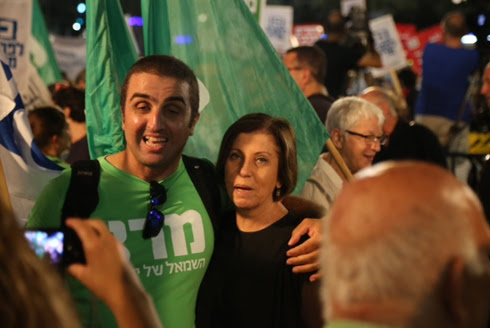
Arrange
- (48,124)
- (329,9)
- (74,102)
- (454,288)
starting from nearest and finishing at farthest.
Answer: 1. (454,288)
2. (48,124)
3. (74,102)
4. (329,9)

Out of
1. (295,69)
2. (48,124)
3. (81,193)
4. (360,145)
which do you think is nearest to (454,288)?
(81,193)

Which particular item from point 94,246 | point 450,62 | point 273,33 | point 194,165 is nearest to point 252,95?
point 194,165

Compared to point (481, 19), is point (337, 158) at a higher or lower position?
lower

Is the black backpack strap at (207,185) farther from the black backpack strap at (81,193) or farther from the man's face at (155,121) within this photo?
the black backpack strap at (81,193)

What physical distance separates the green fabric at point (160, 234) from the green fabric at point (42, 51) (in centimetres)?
634

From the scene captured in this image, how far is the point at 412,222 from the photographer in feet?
5.98

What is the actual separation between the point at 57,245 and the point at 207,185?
1.84 meters

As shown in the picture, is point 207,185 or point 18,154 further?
point 18,154

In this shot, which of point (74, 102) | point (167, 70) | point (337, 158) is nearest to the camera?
point (167, 70)

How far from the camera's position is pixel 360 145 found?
6434mm

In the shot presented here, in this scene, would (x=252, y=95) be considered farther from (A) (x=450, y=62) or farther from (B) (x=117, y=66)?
(A) (x=450, y=62)

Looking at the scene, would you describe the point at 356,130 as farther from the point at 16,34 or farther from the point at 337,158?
the point at 16,34

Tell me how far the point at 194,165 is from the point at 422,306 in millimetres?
2476

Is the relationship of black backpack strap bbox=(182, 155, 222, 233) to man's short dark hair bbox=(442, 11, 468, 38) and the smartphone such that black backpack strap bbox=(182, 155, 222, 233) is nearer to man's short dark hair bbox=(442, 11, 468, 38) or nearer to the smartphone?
the smartphone
